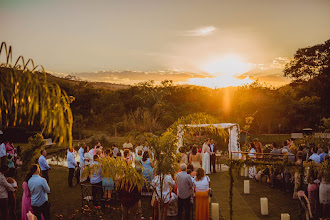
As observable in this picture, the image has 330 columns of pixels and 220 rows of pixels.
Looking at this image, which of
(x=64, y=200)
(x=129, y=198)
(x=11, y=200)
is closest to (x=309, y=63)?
(x=64, y=200)

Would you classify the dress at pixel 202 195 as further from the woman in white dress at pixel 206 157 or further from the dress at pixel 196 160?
the woman in white dress at pixel 206 157

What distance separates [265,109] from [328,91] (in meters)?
7.01

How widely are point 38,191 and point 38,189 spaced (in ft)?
0.20

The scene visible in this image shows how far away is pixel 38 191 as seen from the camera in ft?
24.0

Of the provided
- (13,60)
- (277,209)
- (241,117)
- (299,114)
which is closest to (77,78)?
(241,117)

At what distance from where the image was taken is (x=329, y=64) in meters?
39.1

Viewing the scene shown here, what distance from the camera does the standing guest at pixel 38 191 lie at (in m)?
7.24

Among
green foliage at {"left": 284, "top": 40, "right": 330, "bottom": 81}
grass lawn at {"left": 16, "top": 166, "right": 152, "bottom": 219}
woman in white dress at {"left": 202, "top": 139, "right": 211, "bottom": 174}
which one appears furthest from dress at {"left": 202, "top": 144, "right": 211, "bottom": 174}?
green foliage at {"left": 284, "top": 40, "right": 330, "bottom": 81}

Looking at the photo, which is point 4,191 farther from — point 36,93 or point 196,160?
point 196,160

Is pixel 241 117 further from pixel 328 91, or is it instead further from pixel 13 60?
pixel 13 60

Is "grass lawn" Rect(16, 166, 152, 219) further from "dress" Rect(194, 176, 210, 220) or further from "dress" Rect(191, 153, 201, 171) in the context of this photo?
"dress" Rect(191, 153, 201, 171)

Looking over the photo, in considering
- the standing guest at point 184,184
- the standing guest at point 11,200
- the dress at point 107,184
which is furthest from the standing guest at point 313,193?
the standing guest at point 11,200

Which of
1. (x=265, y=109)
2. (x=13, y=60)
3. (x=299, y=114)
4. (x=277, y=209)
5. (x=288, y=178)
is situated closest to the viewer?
(x=13, y=60)

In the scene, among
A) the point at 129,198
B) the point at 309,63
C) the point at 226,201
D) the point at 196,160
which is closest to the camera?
the point at 129,198
